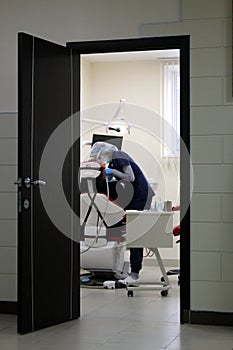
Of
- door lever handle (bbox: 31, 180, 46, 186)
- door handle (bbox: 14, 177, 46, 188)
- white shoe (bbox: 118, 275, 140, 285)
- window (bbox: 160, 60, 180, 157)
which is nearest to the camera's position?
door handle (bbox: 14, 177, 46, 188)

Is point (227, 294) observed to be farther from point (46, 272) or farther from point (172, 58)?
point (172, 58)

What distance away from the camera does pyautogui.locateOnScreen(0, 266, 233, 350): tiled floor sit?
4188mm

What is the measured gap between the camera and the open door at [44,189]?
4492 millimetres

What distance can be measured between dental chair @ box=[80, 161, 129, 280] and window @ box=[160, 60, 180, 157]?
142cm

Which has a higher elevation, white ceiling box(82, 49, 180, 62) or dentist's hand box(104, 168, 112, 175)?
white ceiling box(82, 49, 180, 62)

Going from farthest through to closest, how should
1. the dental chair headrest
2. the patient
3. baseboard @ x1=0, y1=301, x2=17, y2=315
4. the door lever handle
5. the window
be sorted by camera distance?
the window, the dental chair headrest, the patient, baseboard @ x1=0, y1=301, x2=17, y2=315, the door lever handle

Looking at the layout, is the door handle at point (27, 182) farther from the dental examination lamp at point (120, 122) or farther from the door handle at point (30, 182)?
the dental examination lamp at point (120, 122)

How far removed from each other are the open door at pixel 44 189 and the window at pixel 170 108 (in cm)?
320

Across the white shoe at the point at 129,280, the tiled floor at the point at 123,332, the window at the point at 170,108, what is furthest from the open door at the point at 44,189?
the window at the point at 170,108

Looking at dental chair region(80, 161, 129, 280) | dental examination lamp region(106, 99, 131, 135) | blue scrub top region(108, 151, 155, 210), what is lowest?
dental chair region(80, 161, 129, 280)

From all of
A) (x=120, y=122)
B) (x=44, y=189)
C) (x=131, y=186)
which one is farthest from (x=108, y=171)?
(x=44, y=189)

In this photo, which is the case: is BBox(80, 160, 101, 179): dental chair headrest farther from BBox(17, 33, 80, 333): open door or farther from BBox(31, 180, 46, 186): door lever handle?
BBox(31, 180, 46, 186): door lever handle

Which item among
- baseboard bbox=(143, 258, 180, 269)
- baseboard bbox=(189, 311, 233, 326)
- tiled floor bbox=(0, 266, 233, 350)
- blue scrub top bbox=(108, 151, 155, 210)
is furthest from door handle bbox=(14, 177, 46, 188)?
baseboard bbox=(143, 258, 180, 269)

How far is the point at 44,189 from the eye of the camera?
4730 millimetres
